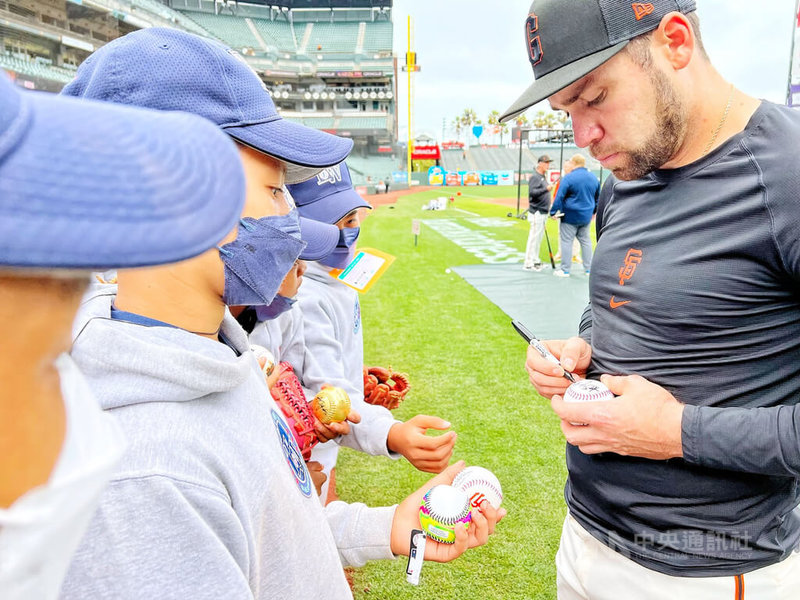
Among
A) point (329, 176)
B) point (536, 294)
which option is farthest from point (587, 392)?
point (536, 294)

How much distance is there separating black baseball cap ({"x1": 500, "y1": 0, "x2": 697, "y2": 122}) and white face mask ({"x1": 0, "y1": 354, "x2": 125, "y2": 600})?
54.3 inches

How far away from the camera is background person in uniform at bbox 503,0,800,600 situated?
1.28 metres

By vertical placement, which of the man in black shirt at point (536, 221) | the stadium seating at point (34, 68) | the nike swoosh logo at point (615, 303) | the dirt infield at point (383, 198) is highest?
the stadium seating at point (34, 68)

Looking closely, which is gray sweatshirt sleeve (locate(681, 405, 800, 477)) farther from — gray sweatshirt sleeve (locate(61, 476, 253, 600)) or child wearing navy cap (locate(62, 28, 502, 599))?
gray sweatshirt sleeve (locate(61, 476, 253, 600))

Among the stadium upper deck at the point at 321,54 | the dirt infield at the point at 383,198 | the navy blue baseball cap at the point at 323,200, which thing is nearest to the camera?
the navy blue baseball cap at the point at 323,200

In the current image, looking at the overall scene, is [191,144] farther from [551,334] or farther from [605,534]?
[551,334]

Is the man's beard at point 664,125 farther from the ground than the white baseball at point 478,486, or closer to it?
farther from the ground

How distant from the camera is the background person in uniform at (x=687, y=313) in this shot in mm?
1276

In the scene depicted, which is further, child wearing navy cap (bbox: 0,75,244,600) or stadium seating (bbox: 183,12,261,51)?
stadium seating (bbox: 183,12,261,51)

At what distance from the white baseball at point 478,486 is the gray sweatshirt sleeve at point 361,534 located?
275 mm

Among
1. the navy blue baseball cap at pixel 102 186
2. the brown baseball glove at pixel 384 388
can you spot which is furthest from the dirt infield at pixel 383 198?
the navy blue baseball cap at pixel 102 186

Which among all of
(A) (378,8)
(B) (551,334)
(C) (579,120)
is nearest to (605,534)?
(C) (579,120)

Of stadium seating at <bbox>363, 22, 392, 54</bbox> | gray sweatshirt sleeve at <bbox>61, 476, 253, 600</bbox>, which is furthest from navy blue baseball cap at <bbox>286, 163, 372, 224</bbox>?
stadium seating at <bbox>363, 22, 392, 54</bbox>

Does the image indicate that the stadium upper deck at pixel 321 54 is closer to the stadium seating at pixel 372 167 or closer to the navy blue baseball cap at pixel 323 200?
the stadium seating at pixel 372 167
